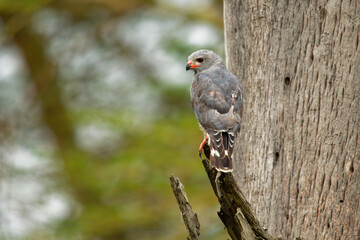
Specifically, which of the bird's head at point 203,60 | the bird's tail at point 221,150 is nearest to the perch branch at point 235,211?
the bird's tail at point 221,150

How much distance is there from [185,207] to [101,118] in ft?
16.3

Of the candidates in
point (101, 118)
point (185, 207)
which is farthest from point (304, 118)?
point (101, 118)

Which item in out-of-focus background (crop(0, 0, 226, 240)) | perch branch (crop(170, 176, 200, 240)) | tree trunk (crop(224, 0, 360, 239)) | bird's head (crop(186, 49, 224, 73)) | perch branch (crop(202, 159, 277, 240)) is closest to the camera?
perch branch (crop(202, 159, 277, 240))

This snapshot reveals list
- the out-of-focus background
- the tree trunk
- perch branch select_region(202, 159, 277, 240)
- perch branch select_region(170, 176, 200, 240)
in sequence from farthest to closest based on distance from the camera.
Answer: the out-of-focus background → the tree trunk → perch branch select_region(170, 176, 200, 240) → perch branch select_region(202, 159, 277, 240)

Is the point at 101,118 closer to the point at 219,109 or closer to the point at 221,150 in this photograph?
the point at 219,109

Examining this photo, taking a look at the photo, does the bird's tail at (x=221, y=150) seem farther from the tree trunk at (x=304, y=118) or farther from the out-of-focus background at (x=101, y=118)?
the out-of-focus background at (x=101, y=118)

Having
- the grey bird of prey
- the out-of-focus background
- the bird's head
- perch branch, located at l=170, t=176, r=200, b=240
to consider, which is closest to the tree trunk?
the grey bird of prey

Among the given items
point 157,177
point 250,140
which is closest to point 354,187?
point 250,140

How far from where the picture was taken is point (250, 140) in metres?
4.03

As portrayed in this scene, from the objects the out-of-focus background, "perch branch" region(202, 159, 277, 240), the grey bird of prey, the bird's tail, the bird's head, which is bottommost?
"perch branch" region(202, 159, 277, 240)

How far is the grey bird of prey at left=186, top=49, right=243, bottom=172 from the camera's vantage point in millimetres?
3658

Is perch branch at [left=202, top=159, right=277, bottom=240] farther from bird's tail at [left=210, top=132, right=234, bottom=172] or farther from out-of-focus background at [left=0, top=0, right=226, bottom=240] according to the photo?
out-of-focus background at [left=0, top=0, right=226, bottom=240]

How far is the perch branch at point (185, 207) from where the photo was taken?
333 centimetres

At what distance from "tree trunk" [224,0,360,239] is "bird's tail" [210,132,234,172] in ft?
1.05
